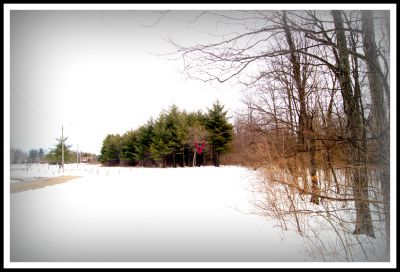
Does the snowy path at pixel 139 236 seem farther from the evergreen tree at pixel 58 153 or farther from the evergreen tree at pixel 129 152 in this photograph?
the evergreen tree at pixel 129 152

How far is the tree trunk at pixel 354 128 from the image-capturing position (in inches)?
89.4

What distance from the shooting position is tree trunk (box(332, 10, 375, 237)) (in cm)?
227

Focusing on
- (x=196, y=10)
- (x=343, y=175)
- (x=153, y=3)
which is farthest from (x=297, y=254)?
(x=153, y=3)

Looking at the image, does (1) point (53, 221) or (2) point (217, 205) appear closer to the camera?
(1) point (53, 221)

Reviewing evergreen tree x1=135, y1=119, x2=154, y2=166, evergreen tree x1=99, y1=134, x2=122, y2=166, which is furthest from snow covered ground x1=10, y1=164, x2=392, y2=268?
evergreen tree x1=135, y1=119, x2=154, y2=166

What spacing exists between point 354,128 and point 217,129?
1407 cm

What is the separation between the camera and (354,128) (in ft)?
8.02

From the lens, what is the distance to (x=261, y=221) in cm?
316

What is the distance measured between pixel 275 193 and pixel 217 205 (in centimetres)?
189

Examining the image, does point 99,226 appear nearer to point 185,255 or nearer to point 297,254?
point 185,255

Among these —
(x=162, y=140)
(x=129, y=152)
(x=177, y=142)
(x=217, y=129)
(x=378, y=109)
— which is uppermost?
(x=217, y=129)

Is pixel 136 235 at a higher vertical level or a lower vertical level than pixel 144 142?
lower

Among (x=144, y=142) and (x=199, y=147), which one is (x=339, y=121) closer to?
(x=199, y=147)

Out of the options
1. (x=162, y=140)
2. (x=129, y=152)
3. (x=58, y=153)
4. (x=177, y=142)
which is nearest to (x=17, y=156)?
(x=58, y=153)
